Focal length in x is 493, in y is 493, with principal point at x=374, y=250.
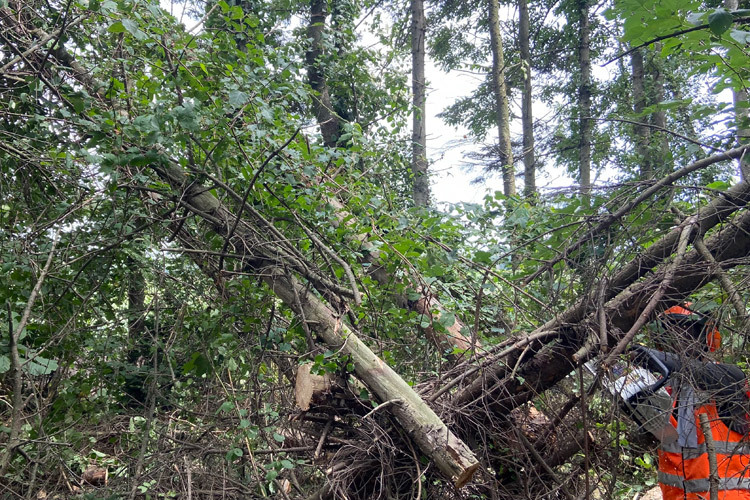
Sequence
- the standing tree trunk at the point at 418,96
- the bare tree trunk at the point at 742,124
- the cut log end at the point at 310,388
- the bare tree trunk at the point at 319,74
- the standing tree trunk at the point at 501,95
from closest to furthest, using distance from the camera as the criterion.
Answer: the bare tree trunk at the point at 742,124
the cut log end at the point at 310,388
the bare tree trunk at the point at 319,74
the standing tree trunk at the point at 418,96
the standing tree trunk at the point at 501,95

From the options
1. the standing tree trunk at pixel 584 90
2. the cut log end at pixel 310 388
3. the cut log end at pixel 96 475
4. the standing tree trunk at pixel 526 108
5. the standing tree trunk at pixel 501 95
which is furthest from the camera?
the standing tree trunk at pixel 584 90

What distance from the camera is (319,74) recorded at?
6.74m

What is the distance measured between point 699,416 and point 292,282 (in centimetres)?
231

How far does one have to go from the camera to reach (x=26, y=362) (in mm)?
2648

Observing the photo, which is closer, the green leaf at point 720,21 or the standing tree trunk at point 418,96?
the green leaf at point 720,21

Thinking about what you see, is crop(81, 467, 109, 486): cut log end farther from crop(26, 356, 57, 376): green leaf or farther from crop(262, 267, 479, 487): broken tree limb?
crop(262, 267, 479, 487): broken tree limb

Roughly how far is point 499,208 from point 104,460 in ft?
14.1

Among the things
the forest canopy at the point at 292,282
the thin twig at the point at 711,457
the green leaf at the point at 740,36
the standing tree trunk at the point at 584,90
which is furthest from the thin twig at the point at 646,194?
the standing tree trunk at the point at 584,90

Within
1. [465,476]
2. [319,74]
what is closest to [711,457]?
[465,476]

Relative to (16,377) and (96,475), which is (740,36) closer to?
(16,377)

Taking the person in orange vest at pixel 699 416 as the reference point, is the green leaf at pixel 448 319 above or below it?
above

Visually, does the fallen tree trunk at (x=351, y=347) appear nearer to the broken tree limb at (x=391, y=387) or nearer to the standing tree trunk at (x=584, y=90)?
the broken tree limb at (x=391, y=387)

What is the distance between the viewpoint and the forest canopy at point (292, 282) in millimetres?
2598

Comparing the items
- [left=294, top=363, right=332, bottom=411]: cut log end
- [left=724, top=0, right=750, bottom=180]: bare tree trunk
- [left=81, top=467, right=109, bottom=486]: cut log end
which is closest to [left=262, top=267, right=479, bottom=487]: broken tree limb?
[left=294, top=363, right=332, bottom=411]: cut log end
